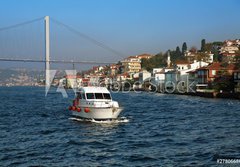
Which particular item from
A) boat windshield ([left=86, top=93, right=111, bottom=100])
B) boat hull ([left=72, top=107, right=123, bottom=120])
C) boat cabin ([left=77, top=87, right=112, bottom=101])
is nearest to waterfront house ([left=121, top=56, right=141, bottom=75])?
boat cabin ([left=77, top=87, right=112, bottom=101])

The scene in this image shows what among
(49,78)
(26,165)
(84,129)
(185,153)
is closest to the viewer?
(26,165)

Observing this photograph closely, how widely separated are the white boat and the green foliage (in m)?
130

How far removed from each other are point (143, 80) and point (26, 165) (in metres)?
122

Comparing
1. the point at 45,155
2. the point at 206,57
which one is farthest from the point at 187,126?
the point at 206,57

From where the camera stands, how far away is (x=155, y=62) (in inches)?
6585

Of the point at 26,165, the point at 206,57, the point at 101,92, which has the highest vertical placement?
the point at 206,57

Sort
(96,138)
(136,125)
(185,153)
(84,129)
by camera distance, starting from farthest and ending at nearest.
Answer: (136,125) < (84,129) < (96,138) < (185,153)

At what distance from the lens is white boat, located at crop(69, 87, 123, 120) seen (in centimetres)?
2825

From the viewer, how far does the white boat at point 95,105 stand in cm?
2825

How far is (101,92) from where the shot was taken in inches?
1183

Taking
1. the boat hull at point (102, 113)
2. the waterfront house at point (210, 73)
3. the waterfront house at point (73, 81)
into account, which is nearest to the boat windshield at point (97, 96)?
the boat hull at point (102, 113)

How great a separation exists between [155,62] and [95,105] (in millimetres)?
139808

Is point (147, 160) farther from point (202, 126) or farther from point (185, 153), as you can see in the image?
point (202, 126)

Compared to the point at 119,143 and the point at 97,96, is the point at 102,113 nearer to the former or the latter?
the point at 97,96
